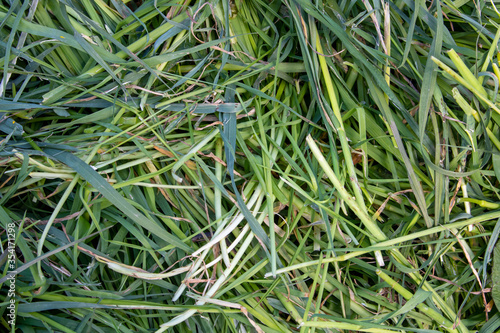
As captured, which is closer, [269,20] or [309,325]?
[309,325]

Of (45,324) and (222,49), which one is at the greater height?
(222,49)

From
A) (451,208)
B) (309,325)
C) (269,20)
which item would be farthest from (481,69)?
(309,325)

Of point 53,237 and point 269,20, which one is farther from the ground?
point 269,20

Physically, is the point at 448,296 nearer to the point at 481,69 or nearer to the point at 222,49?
the point at 481,69

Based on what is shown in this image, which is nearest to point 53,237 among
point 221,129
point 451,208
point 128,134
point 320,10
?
point 128,134

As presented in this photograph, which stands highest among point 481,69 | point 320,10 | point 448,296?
point 320,10

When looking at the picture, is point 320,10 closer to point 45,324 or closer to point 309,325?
point 309,325
